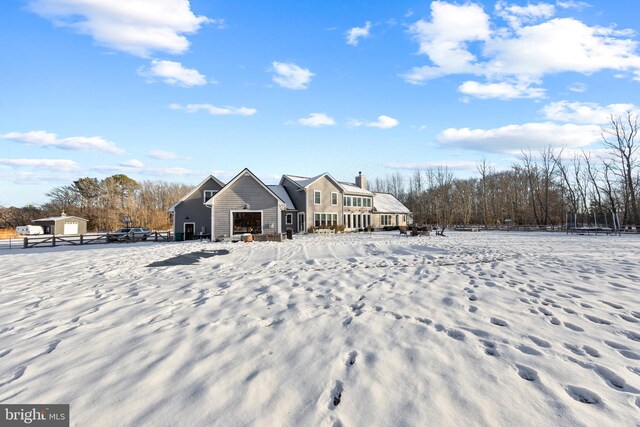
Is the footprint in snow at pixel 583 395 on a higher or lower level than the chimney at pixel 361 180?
lower

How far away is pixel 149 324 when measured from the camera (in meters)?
4.80

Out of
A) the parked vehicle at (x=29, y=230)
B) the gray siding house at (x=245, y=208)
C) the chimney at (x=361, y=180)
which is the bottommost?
the parked vehicle at (x=29, y=230)

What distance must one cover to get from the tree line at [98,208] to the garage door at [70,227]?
5.46 m

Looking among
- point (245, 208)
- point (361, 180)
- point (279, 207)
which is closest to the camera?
point (245, 208)

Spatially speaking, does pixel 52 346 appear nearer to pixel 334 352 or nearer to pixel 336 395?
pixel 334 352

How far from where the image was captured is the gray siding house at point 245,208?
25453 millimetres

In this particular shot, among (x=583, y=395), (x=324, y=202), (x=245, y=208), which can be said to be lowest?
(x=583, y=395)

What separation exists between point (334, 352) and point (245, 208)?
23.3 m

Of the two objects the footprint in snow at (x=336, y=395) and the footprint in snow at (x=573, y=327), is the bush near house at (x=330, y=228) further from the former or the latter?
the footprint in snow at (x=336, y=395)

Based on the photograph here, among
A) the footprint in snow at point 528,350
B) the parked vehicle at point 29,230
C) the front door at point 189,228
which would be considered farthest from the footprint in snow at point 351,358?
Result: the parked vehicle at point 29,230

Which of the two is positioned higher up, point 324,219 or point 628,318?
point 324,219

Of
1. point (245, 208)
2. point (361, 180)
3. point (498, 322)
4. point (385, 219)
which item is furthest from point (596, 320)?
point (385, 219)

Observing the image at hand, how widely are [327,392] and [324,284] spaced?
172 inches

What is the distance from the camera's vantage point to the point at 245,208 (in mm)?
25938
